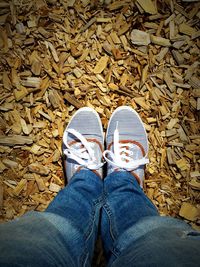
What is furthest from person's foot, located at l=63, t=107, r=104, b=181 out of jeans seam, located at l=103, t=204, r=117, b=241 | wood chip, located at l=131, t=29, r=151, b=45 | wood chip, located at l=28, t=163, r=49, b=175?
wood chip, located at l=131, t=29, r=151, b=45

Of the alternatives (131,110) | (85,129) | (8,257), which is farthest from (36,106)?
(8,257)

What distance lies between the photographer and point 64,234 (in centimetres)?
102

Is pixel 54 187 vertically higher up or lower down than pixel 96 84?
lower down

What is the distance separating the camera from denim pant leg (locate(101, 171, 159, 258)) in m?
1.15

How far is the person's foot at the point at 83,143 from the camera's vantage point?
1502 millimetres

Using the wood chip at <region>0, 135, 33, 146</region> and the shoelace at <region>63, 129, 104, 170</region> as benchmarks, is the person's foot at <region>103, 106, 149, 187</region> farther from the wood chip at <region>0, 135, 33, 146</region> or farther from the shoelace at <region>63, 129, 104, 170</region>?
the wood chip at <region>0, 135, 33, 146</region>

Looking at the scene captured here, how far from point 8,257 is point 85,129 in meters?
0.87

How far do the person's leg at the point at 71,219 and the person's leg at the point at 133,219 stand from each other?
0.07m

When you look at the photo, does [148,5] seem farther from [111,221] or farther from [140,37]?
[111,221]

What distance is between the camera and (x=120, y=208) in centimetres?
122

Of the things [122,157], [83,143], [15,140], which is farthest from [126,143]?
[15,140]

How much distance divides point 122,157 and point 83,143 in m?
0.21

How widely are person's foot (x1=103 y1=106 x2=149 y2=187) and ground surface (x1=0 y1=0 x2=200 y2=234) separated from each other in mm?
42

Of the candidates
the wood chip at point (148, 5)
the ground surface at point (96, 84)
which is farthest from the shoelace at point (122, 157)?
the wood chip at point (148, 5)
